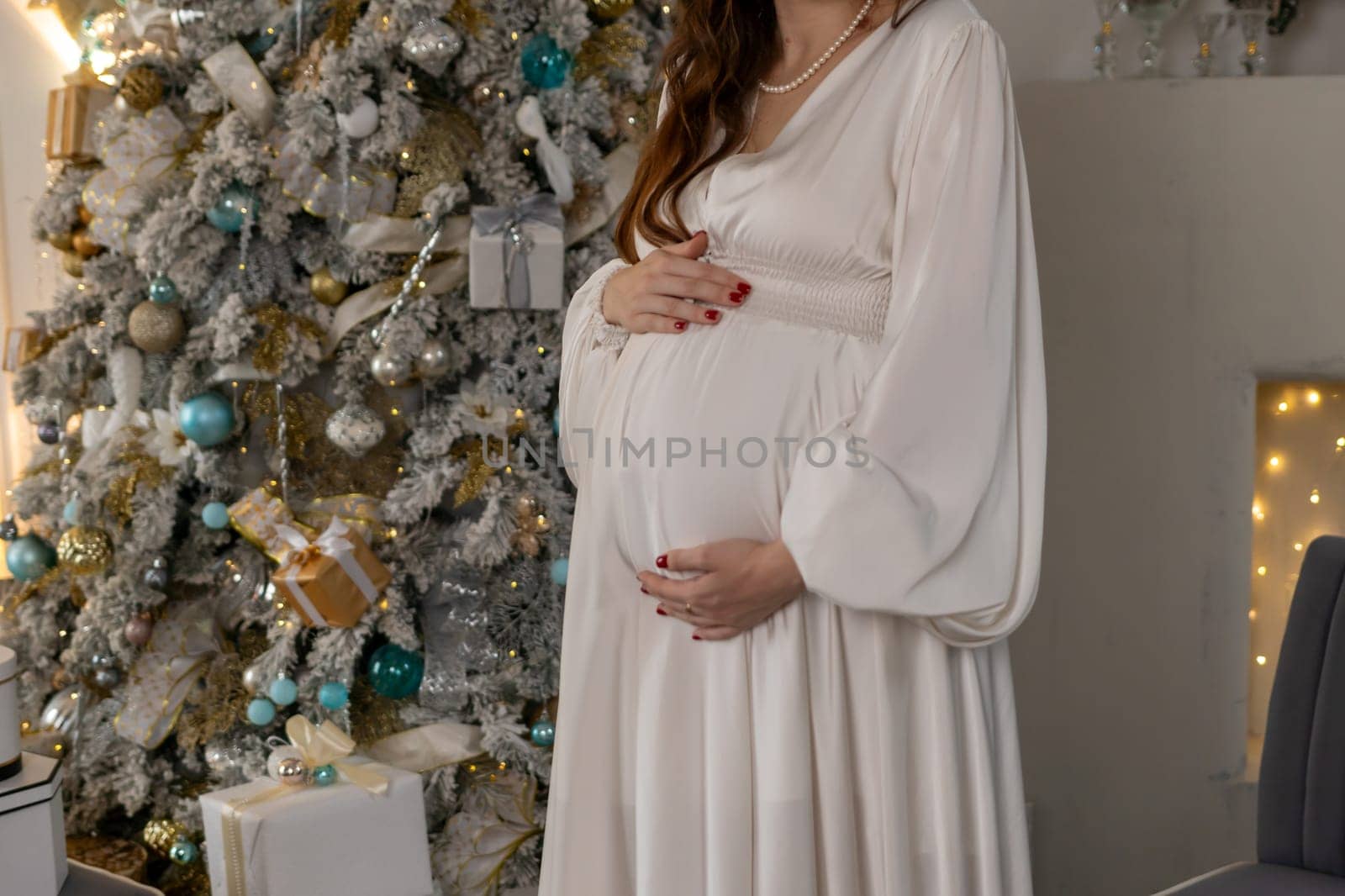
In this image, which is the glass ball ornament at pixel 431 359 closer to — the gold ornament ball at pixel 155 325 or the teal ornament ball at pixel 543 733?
the gold ornament ball at pixel 155 325

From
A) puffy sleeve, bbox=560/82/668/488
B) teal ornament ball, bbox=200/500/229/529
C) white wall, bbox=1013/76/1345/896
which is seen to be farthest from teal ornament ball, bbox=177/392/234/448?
white wall, bbox=1013/76/1345/896

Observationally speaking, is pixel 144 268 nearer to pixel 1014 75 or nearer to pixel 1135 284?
pixel 1014 75

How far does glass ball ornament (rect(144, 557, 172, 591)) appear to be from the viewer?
2.04 m

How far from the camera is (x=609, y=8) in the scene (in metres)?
1.99

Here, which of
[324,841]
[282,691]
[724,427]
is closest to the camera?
[724,427]

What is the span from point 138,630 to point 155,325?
53cm

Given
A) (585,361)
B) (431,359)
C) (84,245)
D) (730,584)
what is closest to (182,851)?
(431,359)

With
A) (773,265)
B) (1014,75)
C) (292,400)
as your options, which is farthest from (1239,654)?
(292,400)

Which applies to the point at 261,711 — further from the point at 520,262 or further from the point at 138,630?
the point at 520,262

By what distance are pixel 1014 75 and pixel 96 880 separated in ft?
6.14

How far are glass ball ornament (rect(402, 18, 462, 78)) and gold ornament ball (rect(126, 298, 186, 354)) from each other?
Result: 61 cm

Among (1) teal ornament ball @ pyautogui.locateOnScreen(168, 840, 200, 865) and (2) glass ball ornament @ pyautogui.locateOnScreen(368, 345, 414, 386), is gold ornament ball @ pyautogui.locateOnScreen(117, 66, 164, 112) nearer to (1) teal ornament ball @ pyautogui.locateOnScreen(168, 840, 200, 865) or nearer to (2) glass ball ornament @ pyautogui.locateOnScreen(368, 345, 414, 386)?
(2) glass ball ornament @ pyautogui.locateOnScreen(368, 345, 414, 386)

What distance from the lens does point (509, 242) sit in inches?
78.0

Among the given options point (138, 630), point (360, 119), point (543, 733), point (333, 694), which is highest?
point (360, 119)
